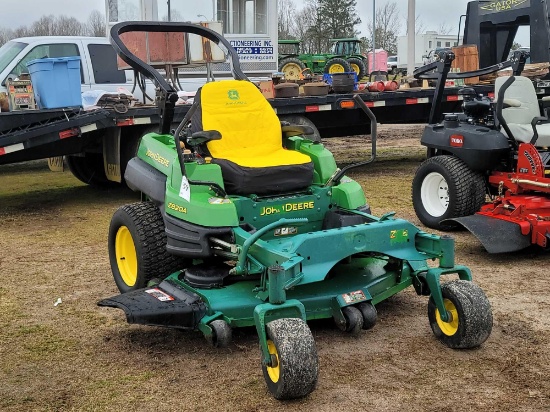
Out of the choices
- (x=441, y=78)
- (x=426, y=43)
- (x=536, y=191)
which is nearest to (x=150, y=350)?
(x=536, y=191)

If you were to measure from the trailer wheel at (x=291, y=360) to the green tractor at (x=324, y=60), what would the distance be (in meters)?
18.1

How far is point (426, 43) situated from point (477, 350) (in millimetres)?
44271

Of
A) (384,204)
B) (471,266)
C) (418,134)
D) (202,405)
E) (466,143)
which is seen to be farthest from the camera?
(418,134)

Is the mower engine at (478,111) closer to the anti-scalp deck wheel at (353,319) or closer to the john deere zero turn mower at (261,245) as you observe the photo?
the john deere zero turn mower at (261,245)

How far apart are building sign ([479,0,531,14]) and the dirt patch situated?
14.4 feet

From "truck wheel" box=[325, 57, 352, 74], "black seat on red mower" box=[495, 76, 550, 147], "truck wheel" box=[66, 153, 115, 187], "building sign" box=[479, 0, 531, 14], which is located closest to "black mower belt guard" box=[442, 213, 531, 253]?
"black seat on red mower" box=[495, 76, 550, 147]

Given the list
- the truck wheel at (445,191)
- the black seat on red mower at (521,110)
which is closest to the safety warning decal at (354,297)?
the truck wheel at (445,191)

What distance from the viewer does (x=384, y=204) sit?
7.91m

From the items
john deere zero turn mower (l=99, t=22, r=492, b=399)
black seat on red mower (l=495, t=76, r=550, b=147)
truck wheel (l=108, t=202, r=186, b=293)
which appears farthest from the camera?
black seat on red mower (l=495, t=76, r=550, b=147)

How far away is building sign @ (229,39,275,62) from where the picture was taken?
11906 mm

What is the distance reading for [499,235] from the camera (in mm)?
5566

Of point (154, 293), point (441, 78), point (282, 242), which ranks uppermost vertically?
point (441, 78)

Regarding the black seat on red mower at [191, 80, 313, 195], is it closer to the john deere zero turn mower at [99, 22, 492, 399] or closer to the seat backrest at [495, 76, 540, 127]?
the john deere zero turn mower at [99, 22, 492, 399]

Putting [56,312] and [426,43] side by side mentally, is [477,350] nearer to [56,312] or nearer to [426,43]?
[56,312]
